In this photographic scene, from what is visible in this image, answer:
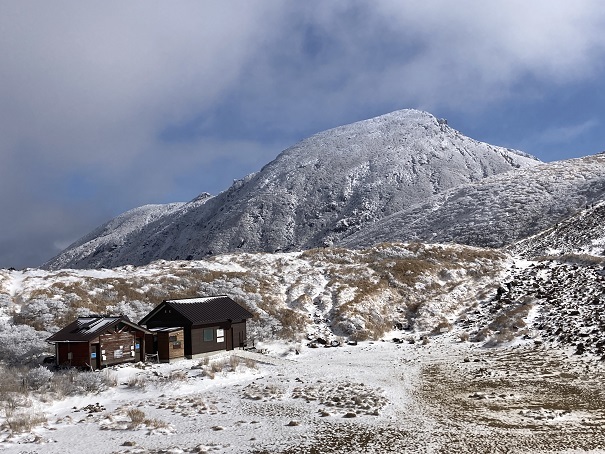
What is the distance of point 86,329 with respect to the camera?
39.6m

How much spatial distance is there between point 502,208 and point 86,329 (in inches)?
3923

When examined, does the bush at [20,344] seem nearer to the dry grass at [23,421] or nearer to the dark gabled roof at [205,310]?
the dark gabled roof at [205,310]

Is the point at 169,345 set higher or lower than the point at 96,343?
lower

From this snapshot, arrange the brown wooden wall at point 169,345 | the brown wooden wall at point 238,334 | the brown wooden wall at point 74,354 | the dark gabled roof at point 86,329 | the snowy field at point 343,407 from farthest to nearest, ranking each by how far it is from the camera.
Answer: the brown wooden wall at point 238,334 → the brown wooden wall at point 169,345 → the brown wooden wall at point 74,354 → the dark gabled roof at point 86,329 → the snowy field at point 343,407

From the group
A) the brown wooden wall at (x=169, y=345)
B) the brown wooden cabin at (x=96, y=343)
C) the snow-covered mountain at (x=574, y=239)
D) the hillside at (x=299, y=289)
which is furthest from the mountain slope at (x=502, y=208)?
the brown wooden cabin at (x=96, y=343)

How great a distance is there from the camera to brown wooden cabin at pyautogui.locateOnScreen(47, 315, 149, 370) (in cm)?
3878

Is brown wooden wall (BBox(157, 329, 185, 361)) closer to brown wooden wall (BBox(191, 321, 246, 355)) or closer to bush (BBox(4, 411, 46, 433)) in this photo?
brown wooden wall (BBox(191, 321, 246, 355))

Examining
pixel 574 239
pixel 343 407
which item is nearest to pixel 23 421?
pixel 343 407

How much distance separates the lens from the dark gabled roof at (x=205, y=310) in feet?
149

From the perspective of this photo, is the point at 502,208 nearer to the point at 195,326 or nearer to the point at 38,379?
the point at 195,326

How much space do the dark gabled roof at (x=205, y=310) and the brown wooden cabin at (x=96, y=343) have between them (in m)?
4.71

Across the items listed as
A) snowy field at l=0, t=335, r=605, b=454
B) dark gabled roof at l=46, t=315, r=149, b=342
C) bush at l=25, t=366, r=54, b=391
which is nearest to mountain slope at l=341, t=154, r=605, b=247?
snowy field at l=0, t=335, r=605, b=454

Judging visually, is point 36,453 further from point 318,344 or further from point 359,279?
point 359,279

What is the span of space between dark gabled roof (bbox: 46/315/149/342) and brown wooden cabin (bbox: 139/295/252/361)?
303 cm
